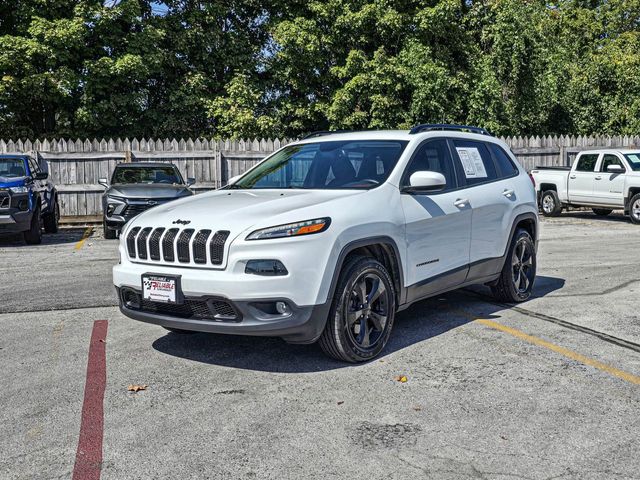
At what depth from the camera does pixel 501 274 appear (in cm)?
730

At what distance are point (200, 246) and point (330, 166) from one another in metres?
1.64

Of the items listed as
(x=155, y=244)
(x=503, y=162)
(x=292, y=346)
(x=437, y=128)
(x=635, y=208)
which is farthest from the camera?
(x=635, y=208)

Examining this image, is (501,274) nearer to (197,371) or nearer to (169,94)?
(197,371)

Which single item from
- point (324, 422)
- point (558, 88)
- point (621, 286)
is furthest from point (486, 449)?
point (558, 88)

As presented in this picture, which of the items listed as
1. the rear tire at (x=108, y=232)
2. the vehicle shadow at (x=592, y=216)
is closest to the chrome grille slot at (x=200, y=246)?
the rear tire at (x=108, y=232)

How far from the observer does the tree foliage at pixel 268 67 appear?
79.4 ft

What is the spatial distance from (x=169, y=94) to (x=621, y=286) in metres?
20.8

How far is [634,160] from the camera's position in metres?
18.5

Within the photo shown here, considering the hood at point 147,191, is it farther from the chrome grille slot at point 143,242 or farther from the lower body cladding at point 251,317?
the lower body cladding at point 251,317

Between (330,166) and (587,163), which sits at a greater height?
(330,166)

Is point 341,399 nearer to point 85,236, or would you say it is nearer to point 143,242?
point 143,242

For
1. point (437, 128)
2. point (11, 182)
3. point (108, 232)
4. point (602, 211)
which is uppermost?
point (437, 128)

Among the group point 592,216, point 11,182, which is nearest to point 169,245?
point 11,182

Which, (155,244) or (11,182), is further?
(11,182)
